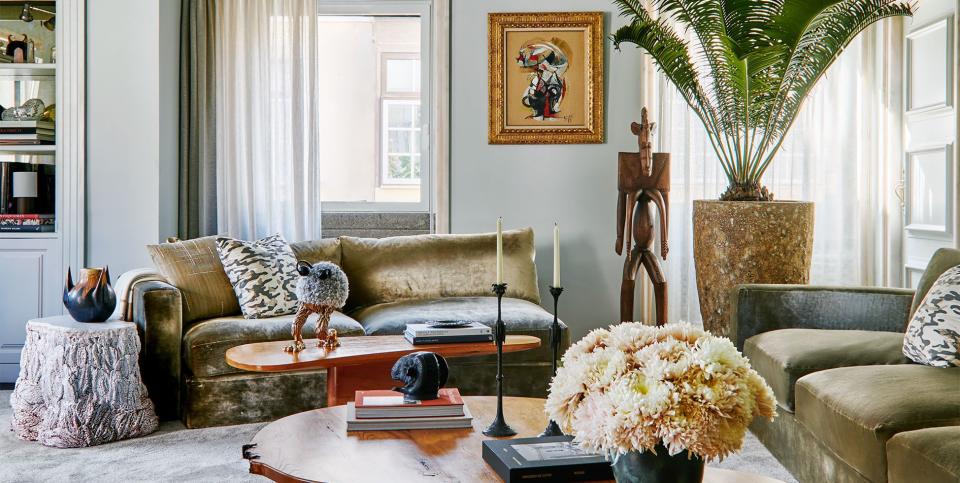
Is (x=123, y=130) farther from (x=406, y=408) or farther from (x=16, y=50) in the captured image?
(x=406, y=408)

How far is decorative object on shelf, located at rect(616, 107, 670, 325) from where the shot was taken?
4.09m

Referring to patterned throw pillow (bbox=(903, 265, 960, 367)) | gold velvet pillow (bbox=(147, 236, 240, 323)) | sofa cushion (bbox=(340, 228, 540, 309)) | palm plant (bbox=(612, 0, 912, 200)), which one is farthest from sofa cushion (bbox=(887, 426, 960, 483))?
gold velvet pillow (bbox=(147, 236, 240, 323))

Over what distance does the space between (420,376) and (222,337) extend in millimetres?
1569

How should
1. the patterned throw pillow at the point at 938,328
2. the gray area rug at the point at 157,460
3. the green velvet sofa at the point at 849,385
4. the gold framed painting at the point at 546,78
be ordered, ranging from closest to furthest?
the green velvet sofa at the point at 849,385 → the patterned throw pillow at the point at 938,328 → the gray area rug at the point at 157,460 → the gold framed painting at the point at 546,78

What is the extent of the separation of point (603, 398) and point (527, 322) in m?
2.41

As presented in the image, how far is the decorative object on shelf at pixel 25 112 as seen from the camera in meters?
4.18

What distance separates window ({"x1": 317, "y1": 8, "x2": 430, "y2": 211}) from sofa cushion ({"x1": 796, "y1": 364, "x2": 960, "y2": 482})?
2.73 meters

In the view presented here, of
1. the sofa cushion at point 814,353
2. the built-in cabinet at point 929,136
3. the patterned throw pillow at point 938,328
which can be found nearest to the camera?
the patterned throw pillow at point 938,328

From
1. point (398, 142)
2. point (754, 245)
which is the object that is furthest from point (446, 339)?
point (398, 142)

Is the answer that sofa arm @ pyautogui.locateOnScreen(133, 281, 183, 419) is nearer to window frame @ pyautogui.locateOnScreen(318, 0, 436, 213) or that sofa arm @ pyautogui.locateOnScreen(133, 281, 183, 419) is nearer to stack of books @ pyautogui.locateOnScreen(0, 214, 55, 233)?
stack of books @ pyautogui.locateOnScreen(0, 214, 55, 233)

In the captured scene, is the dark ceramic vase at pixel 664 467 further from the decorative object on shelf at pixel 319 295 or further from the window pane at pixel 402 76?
the window pane at pixel 402 76


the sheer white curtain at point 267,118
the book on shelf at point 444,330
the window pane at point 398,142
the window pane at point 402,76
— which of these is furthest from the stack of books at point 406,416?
the window pane at point 402,76

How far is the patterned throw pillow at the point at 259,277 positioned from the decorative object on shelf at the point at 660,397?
2.55 metres

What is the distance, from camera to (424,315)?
3594mm
